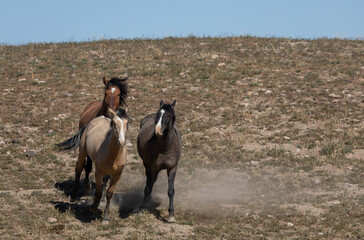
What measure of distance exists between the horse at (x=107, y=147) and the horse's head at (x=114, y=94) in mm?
882

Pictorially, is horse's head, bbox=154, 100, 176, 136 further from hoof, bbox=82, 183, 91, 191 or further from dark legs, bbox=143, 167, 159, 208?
hoof, bbox=82, 183, 91, 191

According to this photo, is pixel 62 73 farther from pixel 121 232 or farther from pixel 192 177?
pixel 121 232

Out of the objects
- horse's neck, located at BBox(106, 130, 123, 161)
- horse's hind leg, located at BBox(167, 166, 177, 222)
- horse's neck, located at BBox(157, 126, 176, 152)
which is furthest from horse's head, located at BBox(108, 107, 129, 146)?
horse's hind leg, located at BBox(167, 166, 177, 222)

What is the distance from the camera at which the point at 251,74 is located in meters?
22.5

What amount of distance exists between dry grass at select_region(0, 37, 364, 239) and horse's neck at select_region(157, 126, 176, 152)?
1.41m

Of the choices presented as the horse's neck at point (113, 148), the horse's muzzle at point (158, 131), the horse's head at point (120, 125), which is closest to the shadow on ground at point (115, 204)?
the horse's neck at point (113, 148)

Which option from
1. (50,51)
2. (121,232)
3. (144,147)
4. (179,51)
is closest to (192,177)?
(144,147)

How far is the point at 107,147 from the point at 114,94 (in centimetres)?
275

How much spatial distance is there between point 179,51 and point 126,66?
3175 millimetres

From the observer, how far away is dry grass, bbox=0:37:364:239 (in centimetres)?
1047

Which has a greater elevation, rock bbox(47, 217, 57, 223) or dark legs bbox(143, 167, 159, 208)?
dark legs bbox(143, 167, 159, 208)

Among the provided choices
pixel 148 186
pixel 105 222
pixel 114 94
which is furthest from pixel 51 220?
pixel 114 94

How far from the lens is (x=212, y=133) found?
1748 cm

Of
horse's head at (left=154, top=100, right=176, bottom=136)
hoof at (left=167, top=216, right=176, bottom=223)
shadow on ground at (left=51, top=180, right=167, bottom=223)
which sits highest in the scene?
horse's head at (left=154, top=100, right=176, bottom=136)
